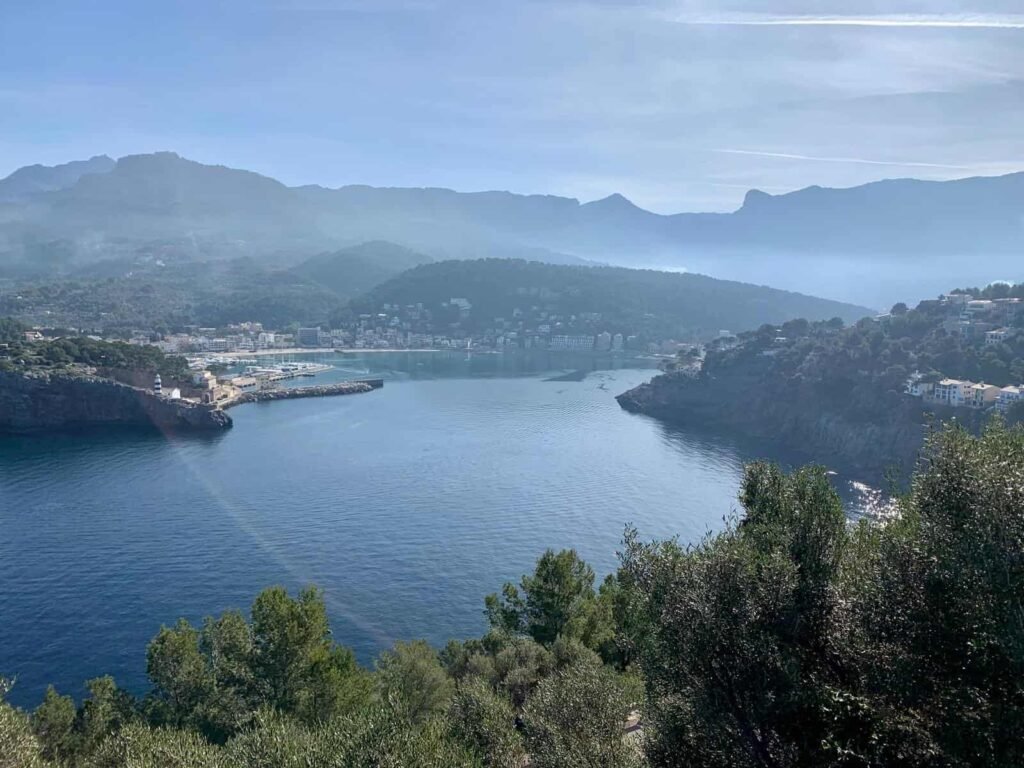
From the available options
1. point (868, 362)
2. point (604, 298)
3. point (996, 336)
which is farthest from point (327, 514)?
point (604, 298)

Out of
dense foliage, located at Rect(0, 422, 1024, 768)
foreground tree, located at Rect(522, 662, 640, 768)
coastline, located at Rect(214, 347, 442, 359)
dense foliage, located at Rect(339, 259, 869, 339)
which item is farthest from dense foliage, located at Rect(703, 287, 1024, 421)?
coastline, located at Rect(214, 347, 442, 359)

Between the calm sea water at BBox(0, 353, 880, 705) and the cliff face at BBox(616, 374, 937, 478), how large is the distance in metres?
3.03

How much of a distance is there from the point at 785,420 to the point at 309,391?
138 ft

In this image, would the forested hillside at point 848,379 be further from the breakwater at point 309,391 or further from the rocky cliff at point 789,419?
the breakwater at point 309,391

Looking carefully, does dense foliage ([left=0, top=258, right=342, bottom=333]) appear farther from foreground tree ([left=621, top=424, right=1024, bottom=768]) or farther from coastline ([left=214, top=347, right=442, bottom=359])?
foreground tree ([left=621, top=424, right=1024, bottom=768])

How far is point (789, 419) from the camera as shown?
47500mm

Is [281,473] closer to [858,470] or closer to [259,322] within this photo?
[858,470]

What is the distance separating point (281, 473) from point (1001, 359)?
42990 mm

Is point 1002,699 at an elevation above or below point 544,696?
above

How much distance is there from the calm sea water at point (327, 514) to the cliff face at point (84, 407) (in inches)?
112

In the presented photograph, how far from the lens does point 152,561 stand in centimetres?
2583

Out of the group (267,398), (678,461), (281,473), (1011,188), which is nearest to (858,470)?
(678,461)

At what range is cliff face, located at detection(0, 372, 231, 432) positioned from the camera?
47.7m

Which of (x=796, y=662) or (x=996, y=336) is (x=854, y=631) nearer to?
(x=796, y=662)
